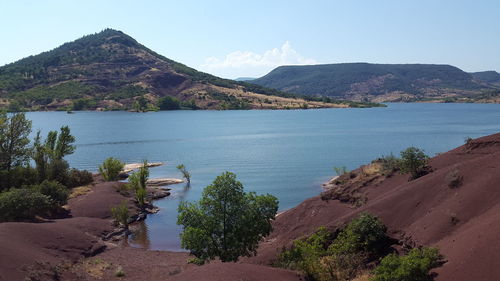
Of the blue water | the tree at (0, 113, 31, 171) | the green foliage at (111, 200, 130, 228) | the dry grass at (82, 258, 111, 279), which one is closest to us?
the dry grass at (82, 258, 111, 279)

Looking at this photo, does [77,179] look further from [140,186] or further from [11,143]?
[140,186]

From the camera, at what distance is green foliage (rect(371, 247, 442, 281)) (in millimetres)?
19984

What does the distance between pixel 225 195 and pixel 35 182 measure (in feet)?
136

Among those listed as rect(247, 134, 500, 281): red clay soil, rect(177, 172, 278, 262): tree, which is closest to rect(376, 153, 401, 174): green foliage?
rect(247, 134, 500, 281): red clay soil

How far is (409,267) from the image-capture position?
2008cm

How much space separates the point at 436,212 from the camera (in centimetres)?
2956

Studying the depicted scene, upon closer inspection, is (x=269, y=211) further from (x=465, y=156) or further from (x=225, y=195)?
(x=465, y=156)

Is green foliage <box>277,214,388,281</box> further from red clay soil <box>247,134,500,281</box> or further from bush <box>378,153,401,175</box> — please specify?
bush <box>378,153,401,175</box>

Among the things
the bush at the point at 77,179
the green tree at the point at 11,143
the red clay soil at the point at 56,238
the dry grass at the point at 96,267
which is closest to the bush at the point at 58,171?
the bush at the point at 77,179

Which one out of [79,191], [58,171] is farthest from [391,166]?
[58,171]

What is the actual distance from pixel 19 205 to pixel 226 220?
89.8 ft

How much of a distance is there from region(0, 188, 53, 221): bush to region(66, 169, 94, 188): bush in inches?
767

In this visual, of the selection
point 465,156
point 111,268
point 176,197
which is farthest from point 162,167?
point 465,156

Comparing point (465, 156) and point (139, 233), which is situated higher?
point (465, 156)
